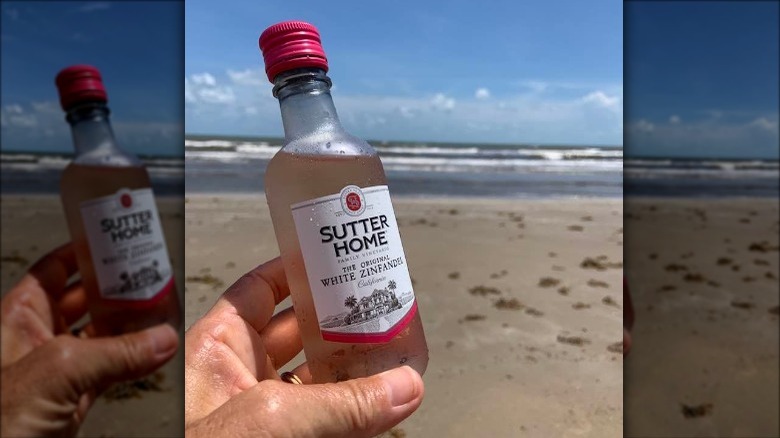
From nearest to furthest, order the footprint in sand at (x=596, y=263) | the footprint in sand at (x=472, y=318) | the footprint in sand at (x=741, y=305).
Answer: the footprint in sand at (x=596, y=263) → the footprint in sand at (x=741, y=305) → the footprint in sand at (x=472, y=318)

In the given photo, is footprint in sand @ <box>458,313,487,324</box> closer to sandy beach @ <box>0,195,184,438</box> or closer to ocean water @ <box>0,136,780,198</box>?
ocean water @ <box>0,136,780,198</box>

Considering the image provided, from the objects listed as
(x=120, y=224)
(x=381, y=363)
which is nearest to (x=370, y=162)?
(x=381, y=363)

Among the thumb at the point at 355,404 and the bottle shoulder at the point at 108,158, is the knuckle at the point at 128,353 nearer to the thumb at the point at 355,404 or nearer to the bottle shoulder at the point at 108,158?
the bottle shoulder at the point at 108,158

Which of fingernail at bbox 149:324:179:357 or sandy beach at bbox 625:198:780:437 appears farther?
sandy beach at bbox 625:198:780:437

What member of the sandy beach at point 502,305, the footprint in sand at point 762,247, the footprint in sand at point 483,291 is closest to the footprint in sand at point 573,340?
the sandy beach at point 502,305

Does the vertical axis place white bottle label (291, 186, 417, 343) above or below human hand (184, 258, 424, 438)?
above

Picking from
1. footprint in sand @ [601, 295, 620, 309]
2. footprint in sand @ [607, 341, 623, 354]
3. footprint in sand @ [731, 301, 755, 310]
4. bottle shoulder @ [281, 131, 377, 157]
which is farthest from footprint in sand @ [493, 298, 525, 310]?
bottle shoulder @ [281, 131, 377, 157]

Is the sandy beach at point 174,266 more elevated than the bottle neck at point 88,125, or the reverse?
the bottle neck at point 88,125
